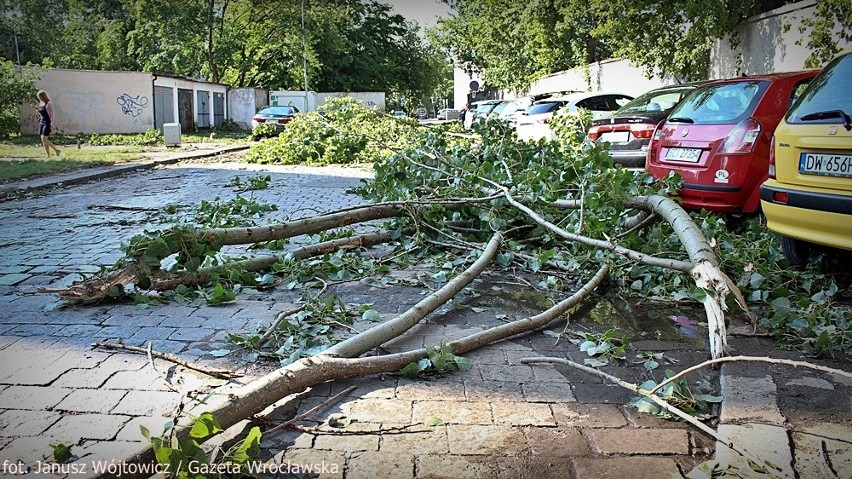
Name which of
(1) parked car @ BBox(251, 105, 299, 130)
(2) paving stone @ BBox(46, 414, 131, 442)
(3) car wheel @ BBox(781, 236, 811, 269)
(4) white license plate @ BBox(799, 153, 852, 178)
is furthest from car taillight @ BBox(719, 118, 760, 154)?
(1) parked car @ BBox(251, 105, 299, 130)

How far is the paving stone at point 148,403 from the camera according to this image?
308cm

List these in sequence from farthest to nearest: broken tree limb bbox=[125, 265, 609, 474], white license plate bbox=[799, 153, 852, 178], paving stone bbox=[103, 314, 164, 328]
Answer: white license plate bbox=[799, 153, 852, 178] < paving stone bbox=[103, 314, 164, 328] < broken tree limb bbox=[125, 265, 609, 474]

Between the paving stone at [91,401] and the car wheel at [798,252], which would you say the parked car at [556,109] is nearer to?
the car wheel at [798,252]

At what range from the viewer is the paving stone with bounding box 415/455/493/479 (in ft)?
8.53

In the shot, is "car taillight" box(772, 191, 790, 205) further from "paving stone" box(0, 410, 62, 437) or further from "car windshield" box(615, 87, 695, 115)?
"car windshield" box(615, 87, 695, 115)

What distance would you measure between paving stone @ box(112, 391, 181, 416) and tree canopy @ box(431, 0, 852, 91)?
13.8 m

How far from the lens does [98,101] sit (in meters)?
30.8

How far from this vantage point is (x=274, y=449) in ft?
9.13

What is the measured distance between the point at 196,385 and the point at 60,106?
31234 millimetres

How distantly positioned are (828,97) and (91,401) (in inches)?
199

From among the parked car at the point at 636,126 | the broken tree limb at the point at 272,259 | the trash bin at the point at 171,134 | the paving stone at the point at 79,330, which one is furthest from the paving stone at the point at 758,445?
the trash bin at the point at 171,134

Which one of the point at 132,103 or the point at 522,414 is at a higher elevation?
the point at 132,103

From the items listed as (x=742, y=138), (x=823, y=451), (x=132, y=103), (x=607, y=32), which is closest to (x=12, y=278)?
(x=823, y=451)

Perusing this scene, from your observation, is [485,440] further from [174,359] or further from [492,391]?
[174,359]
